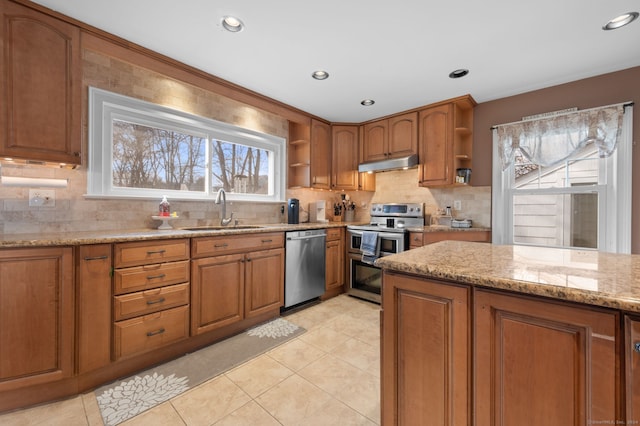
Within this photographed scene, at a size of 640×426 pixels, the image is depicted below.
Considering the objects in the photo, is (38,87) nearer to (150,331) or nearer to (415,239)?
(150,331)

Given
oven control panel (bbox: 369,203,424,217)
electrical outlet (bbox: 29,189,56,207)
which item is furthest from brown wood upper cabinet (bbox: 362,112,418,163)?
electrical outlet (bbox: 29,189,56,207)

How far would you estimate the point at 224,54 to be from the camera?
2182mm

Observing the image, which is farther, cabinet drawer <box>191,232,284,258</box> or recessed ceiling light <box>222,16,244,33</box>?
cabinet drawer <box>191,232,284,258</box>

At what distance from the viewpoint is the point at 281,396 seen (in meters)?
1.61

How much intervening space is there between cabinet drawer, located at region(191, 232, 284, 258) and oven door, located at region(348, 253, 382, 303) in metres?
1.13

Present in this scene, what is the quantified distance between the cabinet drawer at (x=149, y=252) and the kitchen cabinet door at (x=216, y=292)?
0.15 metres

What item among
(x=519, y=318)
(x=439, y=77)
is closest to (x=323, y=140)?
(x=439, y=77)

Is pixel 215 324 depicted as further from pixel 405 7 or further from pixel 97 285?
pixel 405 7

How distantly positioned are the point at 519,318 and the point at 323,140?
3.28m

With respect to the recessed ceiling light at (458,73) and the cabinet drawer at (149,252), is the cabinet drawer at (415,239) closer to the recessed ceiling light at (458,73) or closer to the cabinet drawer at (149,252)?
the recessed ceiling light at (458,73)

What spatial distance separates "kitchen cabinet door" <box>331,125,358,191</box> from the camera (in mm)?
3857

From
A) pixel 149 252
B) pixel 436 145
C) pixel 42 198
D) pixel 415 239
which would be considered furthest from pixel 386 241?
pixel 42 198

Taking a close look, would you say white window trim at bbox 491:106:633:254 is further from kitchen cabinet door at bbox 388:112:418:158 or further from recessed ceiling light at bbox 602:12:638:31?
kitchen cabinet door at bbox 388:112:418:158

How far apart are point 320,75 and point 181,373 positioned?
272 centimetres
